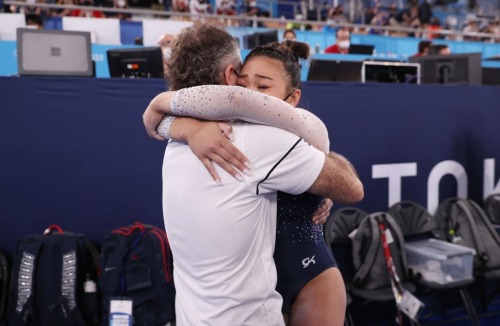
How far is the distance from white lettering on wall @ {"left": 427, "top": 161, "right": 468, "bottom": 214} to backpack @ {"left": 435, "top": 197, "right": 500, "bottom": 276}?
3.8 inches

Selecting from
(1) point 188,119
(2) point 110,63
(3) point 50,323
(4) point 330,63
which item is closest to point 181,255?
(1) point 188,119

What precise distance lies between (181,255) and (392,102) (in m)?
2.95

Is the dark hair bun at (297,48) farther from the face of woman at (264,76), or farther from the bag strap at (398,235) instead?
the bag strap at (398,235)

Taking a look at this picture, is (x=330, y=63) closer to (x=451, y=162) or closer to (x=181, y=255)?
(x=451, y=162)

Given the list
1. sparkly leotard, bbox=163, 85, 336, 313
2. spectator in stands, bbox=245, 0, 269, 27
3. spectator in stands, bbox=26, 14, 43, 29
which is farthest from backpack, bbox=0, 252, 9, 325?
spectator in stands, bbox=245, 0, 269, 27

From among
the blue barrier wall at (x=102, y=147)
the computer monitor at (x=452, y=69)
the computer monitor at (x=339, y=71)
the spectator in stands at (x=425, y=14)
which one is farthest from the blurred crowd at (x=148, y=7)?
the blue barrier wall at (x=102, y=147)

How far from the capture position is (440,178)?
4074 mm

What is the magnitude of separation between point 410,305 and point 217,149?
2416 mm

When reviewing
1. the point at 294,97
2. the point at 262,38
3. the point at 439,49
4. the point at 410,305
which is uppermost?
the point at 262,38

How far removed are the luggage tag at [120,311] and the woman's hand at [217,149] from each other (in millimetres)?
1656

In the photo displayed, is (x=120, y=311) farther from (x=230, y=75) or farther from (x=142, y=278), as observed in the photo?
(x=230, y=75)

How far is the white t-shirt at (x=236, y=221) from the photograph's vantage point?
3.84ft

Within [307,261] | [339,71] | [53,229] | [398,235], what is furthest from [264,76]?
[339,71]

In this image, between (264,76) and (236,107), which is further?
(264,76)
